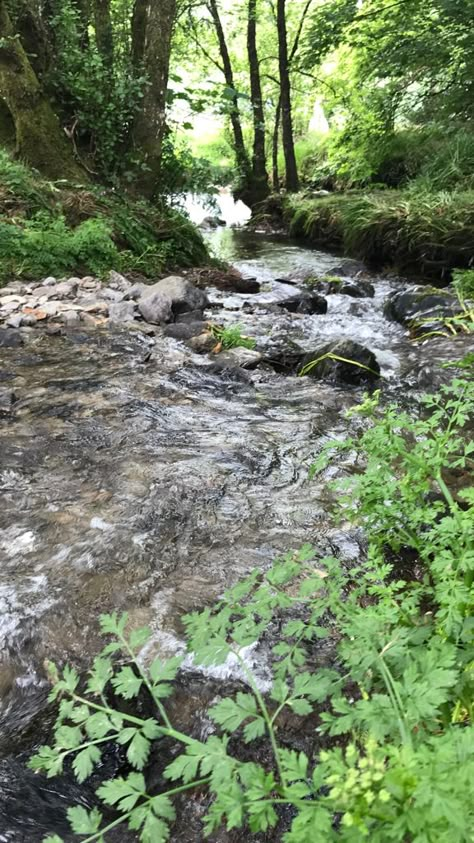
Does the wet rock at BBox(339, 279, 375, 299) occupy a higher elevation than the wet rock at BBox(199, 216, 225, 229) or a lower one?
lower

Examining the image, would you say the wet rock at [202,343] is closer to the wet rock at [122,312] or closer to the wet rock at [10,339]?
the wet rock at [122,312]

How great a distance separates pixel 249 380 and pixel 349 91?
1328 cm

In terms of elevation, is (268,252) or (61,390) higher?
(268,252)

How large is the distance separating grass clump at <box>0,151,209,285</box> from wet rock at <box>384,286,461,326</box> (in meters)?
3.33

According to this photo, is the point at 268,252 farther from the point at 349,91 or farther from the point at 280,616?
the point at 280,616

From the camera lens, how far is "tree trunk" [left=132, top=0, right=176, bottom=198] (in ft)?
27.7

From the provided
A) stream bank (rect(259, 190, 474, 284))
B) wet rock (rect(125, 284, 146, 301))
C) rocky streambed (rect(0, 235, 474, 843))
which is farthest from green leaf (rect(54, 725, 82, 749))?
stream bank (rect(259, 190, 474, 284))

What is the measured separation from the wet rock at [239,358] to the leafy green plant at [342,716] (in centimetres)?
314

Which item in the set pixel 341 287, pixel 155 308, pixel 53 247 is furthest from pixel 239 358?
pixel 341 287

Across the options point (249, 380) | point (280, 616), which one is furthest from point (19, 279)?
point (280, 616)

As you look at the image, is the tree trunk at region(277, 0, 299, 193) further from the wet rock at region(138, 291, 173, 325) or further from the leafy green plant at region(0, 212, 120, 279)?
the wet rock at region(138, 291, 173, 325)

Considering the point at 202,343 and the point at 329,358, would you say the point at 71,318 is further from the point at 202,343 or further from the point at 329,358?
the point at 329,358

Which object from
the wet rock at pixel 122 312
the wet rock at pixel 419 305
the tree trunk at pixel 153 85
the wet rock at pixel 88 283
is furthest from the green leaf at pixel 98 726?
the tree trunk at pixel 153 85

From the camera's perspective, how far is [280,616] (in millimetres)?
2117
